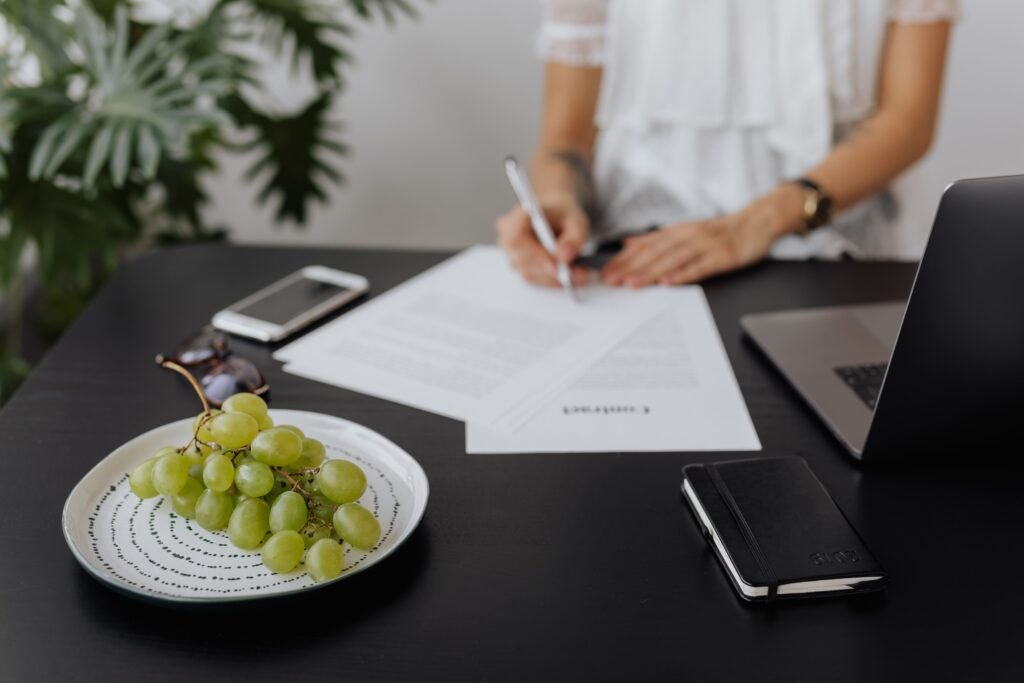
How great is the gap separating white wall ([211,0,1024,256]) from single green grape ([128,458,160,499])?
1.69m

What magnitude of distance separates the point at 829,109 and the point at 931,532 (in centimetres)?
98

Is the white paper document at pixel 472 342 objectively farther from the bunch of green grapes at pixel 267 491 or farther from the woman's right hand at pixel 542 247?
the bunch of green grapes at pixel 267 491

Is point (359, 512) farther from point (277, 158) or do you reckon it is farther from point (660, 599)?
point (277, 158)

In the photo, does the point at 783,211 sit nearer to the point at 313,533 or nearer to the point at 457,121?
the point at 313,533

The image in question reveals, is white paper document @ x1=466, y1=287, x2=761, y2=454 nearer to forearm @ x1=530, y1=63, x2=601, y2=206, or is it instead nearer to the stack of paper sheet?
the stack of paper sheet

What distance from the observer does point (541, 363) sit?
0.94m

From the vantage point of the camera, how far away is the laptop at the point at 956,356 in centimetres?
65

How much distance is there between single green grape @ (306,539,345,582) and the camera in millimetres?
594

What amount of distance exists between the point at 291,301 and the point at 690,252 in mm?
475

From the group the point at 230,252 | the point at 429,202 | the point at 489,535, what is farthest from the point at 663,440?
the point at 429,202

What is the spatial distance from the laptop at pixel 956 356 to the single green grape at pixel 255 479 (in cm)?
45

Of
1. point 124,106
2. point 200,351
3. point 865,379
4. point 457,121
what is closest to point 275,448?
point 200,351

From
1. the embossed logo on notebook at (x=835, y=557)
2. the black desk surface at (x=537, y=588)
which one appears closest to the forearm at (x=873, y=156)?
the black desk surface at (x=537, y=588)

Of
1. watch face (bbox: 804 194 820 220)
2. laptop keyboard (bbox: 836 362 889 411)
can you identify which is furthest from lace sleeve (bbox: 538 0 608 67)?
laptop keyboard (bbox: 836 362 889 411)
